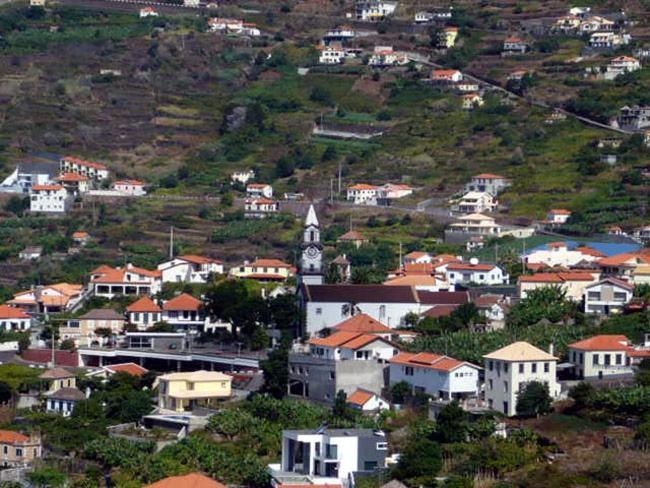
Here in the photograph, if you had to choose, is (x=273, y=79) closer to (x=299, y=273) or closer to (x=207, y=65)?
(x=207, y=65)

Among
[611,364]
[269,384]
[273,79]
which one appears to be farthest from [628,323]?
[273,79]

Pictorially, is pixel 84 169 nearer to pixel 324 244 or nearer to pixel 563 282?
pixel 324 244

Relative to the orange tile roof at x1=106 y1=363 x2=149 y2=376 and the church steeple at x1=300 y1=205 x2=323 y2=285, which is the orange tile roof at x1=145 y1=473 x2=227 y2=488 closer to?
the orange tile roof at x1=106 y1=363 x2=149 y2=376

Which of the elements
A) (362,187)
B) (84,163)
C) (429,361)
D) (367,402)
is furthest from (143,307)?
(84,163)

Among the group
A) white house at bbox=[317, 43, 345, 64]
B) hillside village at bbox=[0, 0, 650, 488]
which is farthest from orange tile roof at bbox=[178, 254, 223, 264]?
white house at bbox=[317, 43, 345, 64]

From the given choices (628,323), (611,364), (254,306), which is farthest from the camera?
(254,306)

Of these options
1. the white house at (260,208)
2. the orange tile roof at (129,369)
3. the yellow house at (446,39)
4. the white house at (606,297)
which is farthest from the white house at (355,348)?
the yellow house at (446,39)
